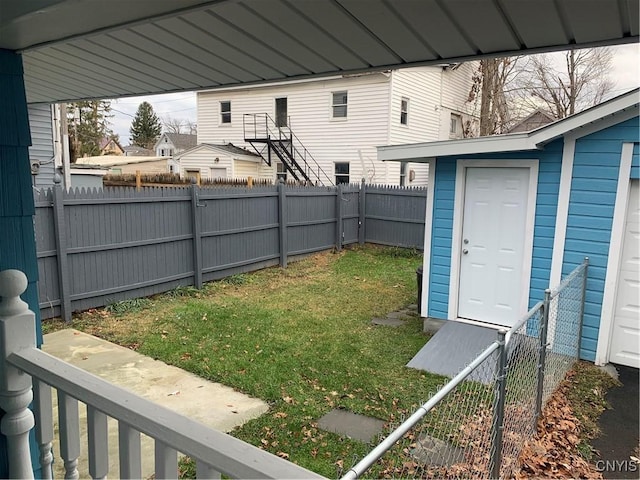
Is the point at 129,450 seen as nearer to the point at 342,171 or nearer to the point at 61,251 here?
the point at 61,251

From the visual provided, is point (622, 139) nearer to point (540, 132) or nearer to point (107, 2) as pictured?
point (540, 132)

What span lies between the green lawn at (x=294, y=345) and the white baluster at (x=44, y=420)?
6.18 feet

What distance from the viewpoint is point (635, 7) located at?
119 cm

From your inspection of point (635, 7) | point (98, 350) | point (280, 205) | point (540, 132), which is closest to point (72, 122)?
point (280, 205)

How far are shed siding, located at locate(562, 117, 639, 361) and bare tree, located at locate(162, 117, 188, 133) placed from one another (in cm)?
5563

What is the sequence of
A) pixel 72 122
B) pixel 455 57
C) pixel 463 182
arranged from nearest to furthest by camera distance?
pixel 455 57 → pixel 463 182 → pixel 72 122

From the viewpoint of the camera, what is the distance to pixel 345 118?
1556 cm

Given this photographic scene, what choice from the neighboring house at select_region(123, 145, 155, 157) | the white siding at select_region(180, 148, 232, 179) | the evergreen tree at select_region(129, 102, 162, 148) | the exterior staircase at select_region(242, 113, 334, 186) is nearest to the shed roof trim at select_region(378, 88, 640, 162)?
the exterior staircase at select_region(242, 113, 334, 186)

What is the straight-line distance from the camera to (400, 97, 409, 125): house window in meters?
15.3

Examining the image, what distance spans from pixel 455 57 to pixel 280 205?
27.2 ft

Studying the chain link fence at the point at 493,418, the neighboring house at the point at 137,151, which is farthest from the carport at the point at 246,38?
the neighboring house at the point at 137,151

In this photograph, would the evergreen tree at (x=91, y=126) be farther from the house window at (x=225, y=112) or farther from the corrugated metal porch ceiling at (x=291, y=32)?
the corrugated metal porch ceiling at (x=291, y=32)

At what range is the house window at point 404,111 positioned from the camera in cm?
1530

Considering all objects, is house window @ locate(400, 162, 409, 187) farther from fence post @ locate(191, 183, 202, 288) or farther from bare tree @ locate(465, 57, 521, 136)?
fence post @ locate(191, 183, 202, 288)
